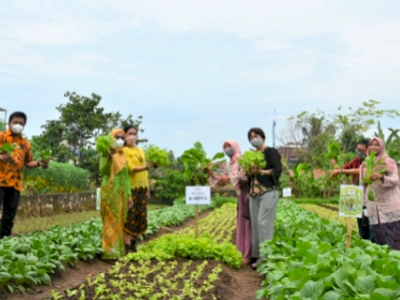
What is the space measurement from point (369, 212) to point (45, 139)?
63.5 feet

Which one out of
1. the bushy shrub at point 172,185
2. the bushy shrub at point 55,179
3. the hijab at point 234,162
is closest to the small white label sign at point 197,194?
the hijab at point 234,162

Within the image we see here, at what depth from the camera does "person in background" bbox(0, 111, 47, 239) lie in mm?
6848

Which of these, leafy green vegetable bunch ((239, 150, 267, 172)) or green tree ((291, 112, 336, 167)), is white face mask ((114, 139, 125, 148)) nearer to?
leafy green vegetable bunch ((239, 150, 267, 172))

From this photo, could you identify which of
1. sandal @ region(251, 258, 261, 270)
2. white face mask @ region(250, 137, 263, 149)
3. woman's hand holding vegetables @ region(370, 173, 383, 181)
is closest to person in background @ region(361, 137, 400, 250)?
woman's hand holding vegetables @ region(370, 173, 383, 181)

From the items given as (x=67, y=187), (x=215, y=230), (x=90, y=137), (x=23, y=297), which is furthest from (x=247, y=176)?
(x=90, y=137)

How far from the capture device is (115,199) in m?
6.75

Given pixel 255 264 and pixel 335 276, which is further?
pixel 255 264

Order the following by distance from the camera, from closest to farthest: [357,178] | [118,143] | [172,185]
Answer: [118,143]
[357,178]
[172,185]

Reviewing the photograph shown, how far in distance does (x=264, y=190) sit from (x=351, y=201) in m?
1.64

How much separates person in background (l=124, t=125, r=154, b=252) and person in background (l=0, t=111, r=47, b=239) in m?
1.16

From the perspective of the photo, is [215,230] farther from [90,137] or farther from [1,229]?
[90,137]

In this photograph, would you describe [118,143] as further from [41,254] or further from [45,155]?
[41,254]

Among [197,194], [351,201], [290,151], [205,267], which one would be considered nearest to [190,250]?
[205,267]

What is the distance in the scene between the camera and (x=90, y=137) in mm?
24047
